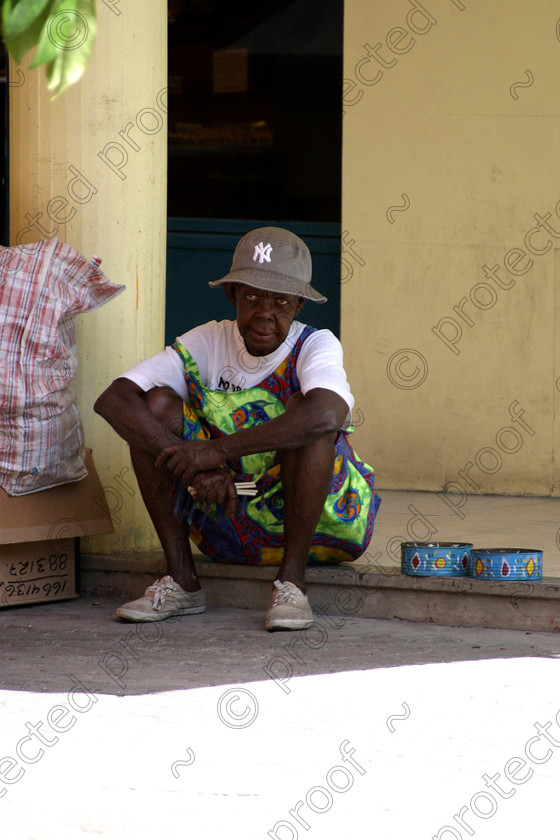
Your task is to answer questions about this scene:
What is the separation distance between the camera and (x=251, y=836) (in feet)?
7.30

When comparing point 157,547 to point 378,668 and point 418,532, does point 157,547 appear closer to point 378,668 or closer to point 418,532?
point 418,532

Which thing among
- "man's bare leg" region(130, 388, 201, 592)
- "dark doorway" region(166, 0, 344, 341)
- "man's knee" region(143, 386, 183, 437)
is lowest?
"man's bare leg" region(130, 388, 201, 592)

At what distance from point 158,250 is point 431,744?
2.51m

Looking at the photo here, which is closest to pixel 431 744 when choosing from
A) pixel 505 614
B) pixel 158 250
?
pixel 505 614

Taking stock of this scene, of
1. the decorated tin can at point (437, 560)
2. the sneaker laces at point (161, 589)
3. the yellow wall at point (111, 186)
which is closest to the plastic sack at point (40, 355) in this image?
the yellow wall at point (111, 186)

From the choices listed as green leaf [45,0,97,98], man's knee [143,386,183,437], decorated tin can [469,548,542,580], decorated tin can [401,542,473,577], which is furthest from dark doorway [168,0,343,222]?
green leaf [45,0,97,98]

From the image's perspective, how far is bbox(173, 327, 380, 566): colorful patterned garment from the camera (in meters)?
4.02

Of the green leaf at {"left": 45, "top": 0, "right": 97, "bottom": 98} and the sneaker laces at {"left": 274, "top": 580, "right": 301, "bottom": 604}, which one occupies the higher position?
the green leaf at {"left": 45, "top": 0, "right": 97, "bottom": 98}

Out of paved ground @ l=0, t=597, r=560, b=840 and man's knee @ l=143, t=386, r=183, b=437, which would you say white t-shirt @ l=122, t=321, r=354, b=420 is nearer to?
man's knee @ l=143, t=386, r=183, b=437

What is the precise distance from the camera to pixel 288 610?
3.86 metres

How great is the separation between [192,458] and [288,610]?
572mm

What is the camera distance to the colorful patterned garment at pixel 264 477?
4.02m

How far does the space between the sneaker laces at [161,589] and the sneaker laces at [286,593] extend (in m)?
0.40

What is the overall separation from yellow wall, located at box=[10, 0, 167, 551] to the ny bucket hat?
26.1 inches
